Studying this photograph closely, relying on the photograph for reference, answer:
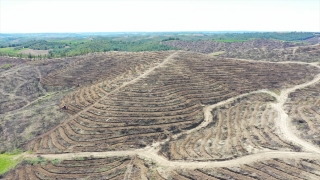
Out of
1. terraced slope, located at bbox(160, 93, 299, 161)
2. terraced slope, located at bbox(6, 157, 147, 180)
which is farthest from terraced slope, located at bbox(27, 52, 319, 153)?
terraced slope, located at bbox(160, 93, 299, 161)

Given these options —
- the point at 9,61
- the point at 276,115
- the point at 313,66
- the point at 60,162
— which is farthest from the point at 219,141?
the point at 9,61

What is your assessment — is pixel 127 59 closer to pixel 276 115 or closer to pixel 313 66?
pixel 276 115

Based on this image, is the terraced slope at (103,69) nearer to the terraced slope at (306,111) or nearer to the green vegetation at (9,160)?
the green vegetation at (9,160)

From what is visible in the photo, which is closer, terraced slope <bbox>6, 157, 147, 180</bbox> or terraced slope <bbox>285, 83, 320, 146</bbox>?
terraced slope <bbox>6, 157, 147, 180</bbox>

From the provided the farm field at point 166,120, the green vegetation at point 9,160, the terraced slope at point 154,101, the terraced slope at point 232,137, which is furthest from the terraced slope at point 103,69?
the green vegetation at point 9,160

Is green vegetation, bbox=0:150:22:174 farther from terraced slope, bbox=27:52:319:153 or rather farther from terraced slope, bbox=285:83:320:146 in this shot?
terraced slope, bbox=285:83:320:146

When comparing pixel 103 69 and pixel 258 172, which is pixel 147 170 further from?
pixel 103 69
